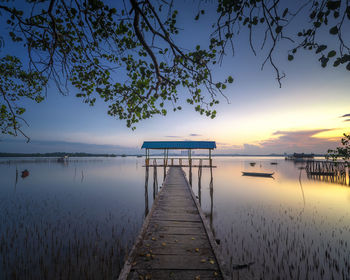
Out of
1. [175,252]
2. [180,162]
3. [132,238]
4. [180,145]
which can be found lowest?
[132,238]

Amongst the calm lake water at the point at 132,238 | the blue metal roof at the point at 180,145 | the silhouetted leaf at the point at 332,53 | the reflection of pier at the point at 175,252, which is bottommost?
the calm lake water at the point at 132,238

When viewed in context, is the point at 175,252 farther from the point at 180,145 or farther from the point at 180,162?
the point at 180,162

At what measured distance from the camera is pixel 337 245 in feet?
25.6

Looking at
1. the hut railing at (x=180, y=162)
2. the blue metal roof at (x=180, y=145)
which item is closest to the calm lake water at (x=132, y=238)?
the hut railing at (x=180, y=162)

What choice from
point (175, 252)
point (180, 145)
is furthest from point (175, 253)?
point (180, 145)

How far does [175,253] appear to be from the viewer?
3635mm

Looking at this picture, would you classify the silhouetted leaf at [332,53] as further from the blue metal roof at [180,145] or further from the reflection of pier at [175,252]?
the blue metal roof at [180,145]

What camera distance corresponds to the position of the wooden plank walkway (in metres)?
2.98

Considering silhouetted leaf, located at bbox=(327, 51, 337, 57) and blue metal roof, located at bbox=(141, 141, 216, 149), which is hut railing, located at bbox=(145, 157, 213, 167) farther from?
silhouetted leaf, located at bbox=(327, 51, 337, 57)

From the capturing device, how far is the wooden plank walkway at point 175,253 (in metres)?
2.98

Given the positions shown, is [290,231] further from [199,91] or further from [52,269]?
[52,269]

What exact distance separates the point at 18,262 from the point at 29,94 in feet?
22.5

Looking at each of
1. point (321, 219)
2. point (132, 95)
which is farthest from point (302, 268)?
point (132, 95)

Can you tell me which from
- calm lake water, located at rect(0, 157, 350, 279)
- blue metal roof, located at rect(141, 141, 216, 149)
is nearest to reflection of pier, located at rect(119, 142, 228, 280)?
calm lake water, located at rect(0, 157, 350, 279)
